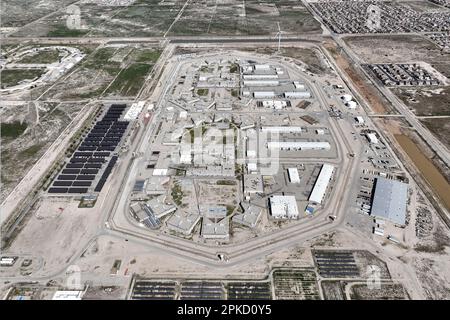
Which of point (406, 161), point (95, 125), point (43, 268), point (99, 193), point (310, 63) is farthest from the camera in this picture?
point (310, 63)

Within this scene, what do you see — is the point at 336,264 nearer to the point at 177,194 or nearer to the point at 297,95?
the point at 177,194

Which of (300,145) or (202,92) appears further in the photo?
(202,92)

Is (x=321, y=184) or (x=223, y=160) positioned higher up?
(x=223, y=160)

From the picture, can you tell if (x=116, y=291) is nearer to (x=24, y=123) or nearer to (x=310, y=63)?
(x=24, y=123)

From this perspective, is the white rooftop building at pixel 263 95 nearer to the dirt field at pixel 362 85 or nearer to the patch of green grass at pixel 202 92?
the patch of green grass at pixel 202 92

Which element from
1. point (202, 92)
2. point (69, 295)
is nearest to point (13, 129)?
point (202, 92)

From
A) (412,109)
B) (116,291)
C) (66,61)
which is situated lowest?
(116,291)

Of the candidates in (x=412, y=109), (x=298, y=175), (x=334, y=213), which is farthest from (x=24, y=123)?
(x=412, y=109)

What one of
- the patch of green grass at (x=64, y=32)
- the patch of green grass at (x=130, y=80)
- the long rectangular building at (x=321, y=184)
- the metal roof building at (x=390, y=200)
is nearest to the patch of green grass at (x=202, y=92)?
the patch of green grass at (x=130, y=80)
